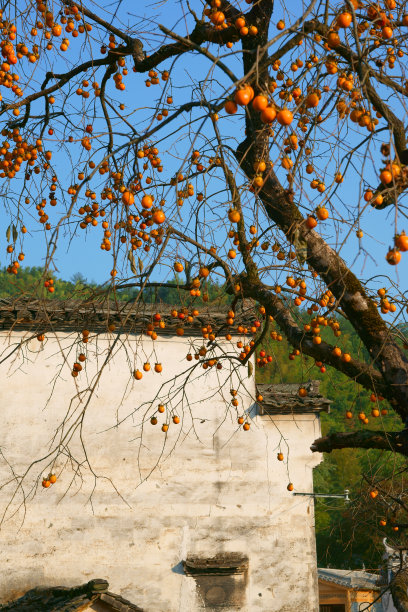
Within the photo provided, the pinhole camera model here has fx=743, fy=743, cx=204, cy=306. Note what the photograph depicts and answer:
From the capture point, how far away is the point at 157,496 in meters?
9.23

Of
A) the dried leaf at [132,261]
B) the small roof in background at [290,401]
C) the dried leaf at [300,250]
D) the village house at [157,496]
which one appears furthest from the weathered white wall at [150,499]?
the dried leaf at [300,250]

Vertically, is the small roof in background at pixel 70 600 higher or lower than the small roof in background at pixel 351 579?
higher

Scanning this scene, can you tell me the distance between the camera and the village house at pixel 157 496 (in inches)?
351

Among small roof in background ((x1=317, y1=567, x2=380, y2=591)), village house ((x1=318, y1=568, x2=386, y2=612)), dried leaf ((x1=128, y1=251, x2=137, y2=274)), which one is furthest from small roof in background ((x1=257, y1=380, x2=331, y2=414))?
village house ((x1=318, y1=568, x2=386, y2=612))

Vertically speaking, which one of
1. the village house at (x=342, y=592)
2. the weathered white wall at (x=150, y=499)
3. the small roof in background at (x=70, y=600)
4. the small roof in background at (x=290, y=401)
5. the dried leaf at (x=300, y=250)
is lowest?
the village house at (x=342, y=592)

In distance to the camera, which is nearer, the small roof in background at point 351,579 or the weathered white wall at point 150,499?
the weathered white wall at point 150,499

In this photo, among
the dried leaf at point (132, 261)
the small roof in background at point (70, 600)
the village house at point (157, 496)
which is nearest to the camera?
the dried leaf at point (132, 261)

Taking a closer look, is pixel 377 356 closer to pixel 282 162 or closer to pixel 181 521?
pixel 282 162

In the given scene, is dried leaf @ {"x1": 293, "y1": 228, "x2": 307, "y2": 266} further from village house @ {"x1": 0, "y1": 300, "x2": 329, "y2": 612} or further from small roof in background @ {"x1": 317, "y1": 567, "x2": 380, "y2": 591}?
small roof in background @ {"x1": 317, "y1": 567, "x2": 380, "y2": 591}

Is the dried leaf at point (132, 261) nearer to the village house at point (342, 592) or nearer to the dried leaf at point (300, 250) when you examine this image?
the dried leaf at point (300, 250)

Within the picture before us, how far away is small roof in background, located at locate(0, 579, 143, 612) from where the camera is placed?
798 centimetres

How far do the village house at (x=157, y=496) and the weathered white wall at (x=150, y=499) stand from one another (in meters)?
0.01

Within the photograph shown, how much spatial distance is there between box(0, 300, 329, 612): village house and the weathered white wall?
0.04 ft

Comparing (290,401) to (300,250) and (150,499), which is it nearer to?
(150,499)
